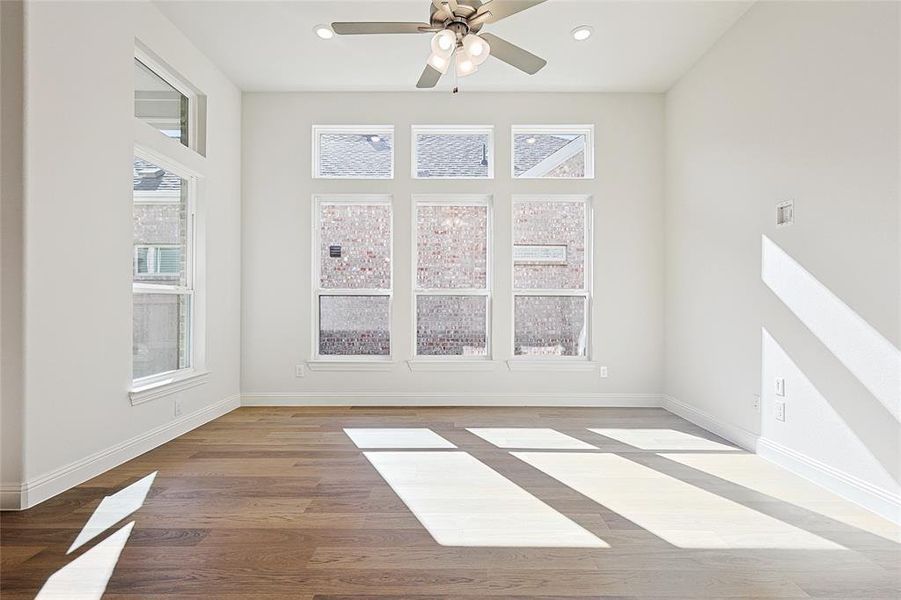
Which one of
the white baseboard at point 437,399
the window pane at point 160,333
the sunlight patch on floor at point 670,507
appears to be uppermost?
the window pane at point 160,333

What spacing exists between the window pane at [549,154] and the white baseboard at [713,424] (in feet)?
7.96

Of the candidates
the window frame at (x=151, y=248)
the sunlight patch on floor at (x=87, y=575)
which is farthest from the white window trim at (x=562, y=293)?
the sunlight patch on floor at (x=87, y=575)

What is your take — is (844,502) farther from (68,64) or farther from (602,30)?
(68,64)

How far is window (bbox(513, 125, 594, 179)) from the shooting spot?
4906mm

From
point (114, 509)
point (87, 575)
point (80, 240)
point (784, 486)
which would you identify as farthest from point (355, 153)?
point (784, 486)

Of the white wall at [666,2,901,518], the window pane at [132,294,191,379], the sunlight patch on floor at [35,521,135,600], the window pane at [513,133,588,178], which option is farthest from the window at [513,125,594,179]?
the sunlight patch on floor at [35,521,135,600]

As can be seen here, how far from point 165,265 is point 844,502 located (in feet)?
15.2

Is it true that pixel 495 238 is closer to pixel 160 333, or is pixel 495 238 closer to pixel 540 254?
pixel 540 254

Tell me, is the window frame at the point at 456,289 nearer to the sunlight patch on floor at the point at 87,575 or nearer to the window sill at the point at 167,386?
the window sill at the point at 167,386

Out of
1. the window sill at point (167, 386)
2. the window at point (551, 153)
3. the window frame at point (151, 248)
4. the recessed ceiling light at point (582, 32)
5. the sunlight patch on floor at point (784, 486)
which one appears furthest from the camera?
the window at point (551, 153)

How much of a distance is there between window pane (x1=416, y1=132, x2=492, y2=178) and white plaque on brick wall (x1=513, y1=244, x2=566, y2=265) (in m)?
0.86

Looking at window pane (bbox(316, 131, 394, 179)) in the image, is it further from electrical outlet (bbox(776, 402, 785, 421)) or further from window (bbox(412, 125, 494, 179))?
electrical outlet (bbox(776, 402, 785, 421))

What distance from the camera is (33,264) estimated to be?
2.43 meters

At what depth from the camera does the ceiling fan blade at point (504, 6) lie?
7.67ft
